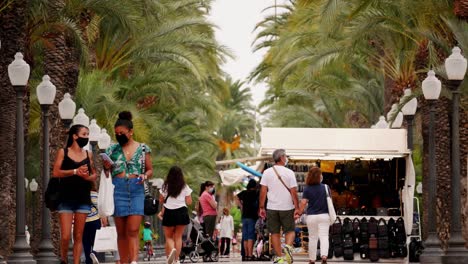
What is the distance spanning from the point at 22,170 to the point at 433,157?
280 inches

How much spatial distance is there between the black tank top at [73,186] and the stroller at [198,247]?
14.2m

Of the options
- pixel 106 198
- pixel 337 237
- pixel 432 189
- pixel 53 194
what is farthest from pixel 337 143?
pixel 106 198

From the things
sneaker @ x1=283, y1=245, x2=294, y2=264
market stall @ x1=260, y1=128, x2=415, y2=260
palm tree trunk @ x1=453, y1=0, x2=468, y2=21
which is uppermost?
palm tree trunk @ x1=453, y1=0, x2=468, y2=21

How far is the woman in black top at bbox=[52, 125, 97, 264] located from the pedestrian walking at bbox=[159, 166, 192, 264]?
2.96 metres

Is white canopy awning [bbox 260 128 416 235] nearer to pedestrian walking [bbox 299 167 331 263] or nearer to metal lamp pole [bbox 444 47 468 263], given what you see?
metal lamp pole [bbox 444 47 468 263]

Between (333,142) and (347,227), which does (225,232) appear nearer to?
(347,227)

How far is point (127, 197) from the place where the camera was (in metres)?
12.9

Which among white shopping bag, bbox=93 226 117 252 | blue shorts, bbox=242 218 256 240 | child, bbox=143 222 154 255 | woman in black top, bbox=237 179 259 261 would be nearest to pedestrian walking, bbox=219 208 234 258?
child, bbox=143 222 154 255

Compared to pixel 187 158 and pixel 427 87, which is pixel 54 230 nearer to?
pixel 427 87

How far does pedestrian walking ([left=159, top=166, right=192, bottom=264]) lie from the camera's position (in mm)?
16266

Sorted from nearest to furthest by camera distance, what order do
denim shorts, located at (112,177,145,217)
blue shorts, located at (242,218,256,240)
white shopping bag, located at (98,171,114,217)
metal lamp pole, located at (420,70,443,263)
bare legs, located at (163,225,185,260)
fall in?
white shopping bag, located at (98,171,114,217)
denim shorts, located at (112,177,145,217)
bare legs, located at (163,225,185,260)
metal lamp pole, located at (420,70,443,263)
blue shorts, located at (242,218,256,240)

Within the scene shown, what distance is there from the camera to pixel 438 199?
24.5m

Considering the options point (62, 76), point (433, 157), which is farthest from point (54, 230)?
point (433, 157)

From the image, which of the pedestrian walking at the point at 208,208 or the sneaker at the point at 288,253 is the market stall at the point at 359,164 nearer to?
the pedestrian walking at the point at 208,208
